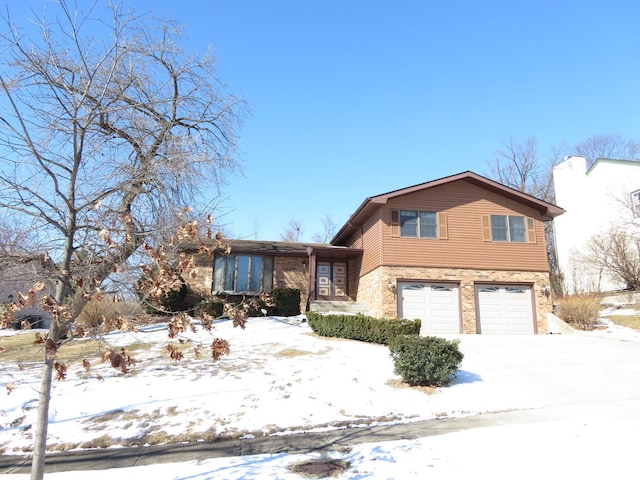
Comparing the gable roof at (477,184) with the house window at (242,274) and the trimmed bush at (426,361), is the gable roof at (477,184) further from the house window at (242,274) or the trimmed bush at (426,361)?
the trimmed bush at (426,361)

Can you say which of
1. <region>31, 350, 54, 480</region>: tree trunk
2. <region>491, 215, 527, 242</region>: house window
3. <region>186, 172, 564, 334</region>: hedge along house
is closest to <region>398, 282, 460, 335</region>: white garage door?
<region>186, 172, 564, 334</region>: hedge along house

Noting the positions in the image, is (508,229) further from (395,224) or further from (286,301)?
(286,301)

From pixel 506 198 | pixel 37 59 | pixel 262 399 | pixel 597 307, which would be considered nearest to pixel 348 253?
pixel 506 198

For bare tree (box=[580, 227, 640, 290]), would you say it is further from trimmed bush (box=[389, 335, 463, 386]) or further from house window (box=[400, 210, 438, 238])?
trimmed bush (box=[389, 335, 463, 386])

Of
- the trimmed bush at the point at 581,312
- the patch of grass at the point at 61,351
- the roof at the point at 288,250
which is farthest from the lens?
the roof at the point at 288,250

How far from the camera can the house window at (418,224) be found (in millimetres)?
16203

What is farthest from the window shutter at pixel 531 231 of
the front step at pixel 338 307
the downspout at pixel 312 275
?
the downspout at pixel 312 275

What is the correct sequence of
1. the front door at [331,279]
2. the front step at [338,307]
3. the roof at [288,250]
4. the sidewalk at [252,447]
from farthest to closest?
the front door at [331,279], the roof at [288,250], the front step at [338,307], the sidewalk at [252,447]

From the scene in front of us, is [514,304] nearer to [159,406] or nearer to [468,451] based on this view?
[468,451]

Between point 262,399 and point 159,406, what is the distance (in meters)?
1.78

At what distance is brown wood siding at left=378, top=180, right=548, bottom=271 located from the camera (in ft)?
52.4

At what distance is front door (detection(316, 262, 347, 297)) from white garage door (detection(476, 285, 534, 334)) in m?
6.53

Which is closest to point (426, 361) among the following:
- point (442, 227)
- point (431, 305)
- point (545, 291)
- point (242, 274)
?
point (431, 305)

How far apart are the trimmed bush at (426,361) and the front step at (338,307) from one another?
28.7 ft
